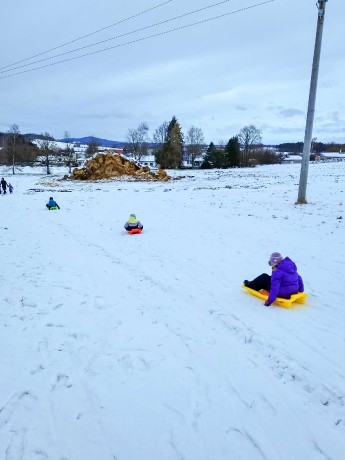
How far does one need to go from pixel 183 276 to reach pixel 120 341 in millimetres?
3344

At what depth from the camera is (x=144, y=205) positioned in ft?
70.3

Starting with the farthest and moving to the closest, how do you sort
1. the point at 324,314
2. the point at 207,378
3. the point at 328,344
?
the point at 324,314 → the point at 328,344 → the point at 207,378

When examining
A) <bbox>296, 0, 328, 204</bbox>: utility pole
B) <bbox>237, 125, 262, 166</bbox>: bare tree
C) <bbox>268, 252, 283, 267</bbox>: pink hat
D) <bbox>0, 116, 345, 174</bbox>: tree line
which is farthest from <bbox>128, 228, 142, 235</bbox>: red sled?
<bbox>237, 125, 262, 166</bbox>: bare tree

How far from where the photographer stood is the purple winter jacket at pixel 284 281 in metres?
6.51

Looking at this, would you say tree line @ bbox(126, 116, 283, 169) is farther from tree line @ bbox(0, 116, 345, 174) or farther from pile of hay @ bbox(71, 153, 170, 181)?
pile of hay @ bbox(71, 153, 170, 181)

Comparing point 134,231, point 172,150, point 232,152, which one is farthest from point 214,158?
point 134,231

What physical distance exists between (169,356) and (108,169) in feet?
135

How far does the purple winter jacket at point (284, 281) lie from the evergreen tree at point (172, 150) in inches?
2400

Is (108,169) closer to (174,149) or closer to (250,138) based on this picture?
(174,149)

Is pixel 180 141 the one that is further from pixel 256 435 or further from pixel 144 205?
pixel 256 435

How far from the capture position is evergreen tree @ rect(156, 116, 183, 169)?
6488 cm

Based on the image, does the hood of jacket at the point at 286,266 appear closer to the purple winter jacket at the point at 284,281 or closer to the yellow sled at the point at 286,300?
the purple winter jacket at the point at 284,281

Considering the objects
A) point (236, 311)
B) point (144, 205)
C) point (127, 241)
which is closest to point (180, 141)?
point (144, 205)

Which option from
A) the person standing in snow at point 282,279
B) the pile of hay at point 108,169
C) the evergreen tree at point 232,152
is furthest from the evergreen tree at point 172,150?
the person standing in snow at point 282,279
